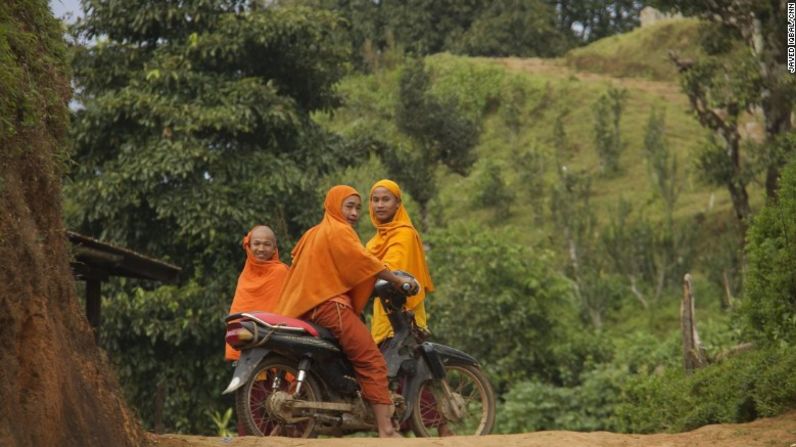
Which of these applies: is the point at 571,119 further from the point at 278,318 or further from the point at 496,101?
the point at 278,318

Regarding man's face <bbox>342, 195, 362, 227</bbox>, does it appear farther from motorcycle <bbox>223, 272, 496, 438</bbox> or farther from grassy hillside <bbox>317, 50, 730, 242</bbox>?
grassy hillside <bbox>317, 50, 730, 242</bbox>

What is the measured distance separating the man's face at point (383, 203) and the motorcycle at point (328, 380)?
692 mm

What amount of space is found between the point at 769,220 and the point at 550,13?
4505 centimetres

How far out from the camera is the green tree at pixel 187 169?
18.7 metres

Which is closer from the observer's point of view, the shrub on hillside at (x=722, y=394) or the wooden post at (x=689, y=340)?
the shrub on hillside at (x=722, y=394)

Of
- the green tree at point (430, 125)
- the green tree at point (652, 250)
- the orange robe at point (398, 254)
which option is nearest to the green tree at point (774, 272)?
the orange robe at point (398, 254)

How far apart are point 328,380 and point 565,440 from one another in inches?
61.4

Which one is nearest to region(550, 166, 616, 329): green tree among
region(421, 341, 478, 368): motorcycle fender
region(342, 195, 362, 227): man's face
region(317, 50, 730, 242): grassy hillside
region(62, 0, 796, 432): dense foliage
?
region(62, 0, 796, 432): dense foliage

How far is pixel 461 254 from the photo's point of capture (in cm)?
2634

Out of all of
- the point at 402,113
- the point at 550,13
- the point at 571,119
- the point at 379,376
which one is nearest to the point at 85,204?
the point at 379,376

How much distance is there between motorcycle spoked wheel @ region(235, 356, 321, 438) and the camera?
28.4 feet

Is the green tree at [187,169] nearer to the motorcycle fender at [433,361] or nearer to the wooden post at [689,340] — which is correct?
the wooden post at [689,340]

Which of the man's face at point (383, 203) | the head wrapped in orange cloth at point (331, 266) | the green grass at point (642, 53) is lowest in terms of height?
the head wrapped in orange cloth at point (331, 266)

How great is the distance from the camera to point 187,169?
1862cm
